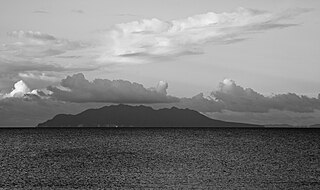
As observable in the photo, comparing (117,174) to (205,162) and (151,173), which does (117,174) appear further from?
(205,162)

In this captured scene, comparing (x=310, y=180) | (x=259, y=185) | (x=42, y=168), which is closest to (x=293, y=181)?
(x=310, y=180)

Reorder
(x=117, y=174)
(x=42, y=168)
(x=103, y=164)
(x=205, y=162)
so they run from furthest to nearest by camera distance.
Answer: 1. (x=205, y=162)
2. (x=103, y=164)
3. (x=42, y=168)
4. (x=117, y=174)

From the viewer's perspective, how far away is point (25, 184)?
207 ft

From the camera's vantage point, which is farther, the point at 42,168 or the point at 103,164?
the point at 103,164

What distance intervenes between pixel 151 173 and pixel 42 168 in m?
21.6

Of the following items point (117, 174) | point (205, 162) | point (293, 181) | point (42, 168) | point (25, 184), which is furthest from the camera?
point (205, 162)

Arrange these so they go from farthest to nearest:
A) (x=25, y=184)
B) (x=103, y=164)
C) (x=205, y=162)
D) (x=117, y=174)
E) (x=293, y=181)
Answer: (x=205, y=162) < (x=103, y=164) < (x=117, y=174) < (x=293, y=181) < (x=25, y=184)

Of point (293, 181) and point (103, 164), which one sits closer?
point (293, 181)

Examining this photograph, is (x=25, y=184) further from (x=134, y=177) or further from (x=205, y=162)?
(x=205, y=162)

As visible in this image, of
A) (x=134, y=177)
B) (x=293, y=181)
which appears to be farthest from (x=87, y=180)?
(x=293, y=181)

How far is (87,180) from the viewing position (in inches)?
2677

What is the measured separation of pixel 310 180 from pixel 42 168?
4580 cm

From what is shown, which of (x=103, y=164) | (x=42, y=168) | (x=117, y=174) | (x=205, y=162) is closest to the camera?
(x=117, y=174)

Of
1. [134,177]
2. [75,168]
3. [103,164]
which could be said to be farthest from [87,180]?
[103,164]
